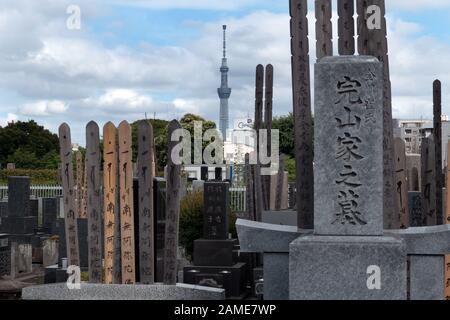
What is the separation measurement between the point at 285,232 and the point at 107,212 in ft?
8.45

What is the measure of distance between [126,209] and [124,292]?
1223mm

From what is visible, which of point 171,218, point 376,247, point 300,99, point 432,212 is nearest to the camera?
point 376,247

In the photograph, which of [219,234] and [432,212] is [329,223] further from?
[219,234]

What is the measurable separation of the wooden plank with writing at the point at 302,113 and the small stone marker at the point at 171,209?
1.64 m

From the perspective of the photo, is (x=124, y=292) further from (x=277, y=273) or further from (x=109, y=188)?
(x=277, y=273)

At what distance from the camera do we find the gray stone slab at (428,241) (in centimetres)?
672

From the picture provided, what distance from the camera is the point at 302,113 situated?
764cm

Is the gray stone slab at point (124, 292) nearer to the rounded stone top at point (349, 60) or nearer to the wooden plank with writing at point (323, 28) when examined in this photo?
the rounded stone top at point (349, 60)

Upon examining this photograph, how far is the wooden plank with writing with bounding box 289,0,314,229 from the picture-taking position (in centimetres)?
748

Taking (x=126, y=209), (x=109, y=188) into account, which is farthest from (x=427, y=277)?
(x=109, y=188)

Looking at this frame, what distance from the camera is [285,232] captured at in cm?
695

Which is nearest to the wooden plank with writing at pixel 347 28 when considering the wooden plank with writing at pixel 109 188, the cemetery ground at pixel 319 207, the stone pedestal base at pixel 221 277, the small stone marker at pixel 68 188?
the cemetery ground at pixel 319 207

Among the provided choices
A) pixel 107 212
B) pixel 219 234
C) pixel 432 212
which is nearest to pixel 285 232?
pixel 107 212

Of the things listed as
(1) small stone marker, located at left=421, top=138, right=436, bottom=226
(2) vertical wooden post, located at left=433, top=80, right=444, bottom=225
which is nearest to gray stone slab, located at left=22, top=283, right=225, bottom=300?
(1) small stone marker, located at left=421, top=138, right=436, bottom=226
